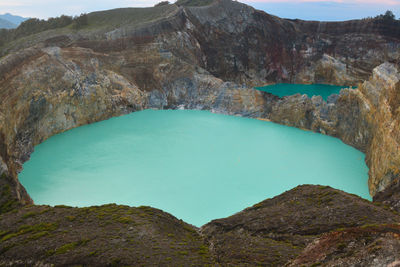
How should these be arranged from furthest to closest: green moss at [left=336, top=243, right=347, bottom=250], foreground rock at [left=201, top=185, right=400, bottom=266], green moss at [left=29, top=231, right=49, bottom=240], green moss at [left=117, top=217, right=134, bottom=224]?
green moss at [left=117, top=217, right=134, bottom=224] → green moss at [left=29, top=231, right=49, bottom=240] → foreground rock at [left=201, top=185, right=400, bottom=266] → green moss at [left=336, top=243, right=347, bottom=250]

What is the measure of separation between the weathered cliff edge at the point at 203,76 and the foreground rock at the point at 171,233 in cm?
17

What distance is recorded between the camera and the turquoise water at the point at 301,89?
51375mm

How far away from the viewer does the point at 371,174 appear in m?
20.5

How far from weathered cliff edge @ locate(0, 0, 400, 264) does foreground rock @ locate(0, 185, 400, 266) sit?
0.56ft

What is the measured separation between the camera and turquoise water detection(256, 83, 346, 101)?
51375 mm

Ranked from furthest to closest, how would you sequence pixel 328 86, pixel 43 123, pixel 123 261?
pixel 328 86 < pixel 43 123 < pixel 123 261

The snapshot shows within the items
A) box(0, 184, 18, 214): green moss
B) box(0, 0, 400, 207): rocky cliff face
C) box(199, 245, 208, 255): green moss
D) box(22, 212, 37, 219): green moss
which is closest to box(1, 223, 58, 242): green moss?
box(22, 212, 37, 219): green moss

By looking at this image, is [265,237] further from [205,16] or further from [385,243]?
[205,16]

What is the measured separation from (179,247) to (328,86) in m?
54.0

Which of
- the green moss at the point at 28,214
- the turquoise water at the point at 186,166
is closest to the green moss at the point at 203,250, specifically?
the turquoise water at the point at 186,166

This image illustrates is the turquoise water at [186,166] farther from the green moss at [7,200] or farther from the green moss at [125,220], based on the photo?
the green moss at [125,220]

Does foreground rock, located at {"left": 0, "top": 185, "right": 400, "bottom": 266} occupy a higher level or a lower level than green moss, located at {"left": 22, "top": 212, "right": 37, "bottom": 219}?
higher

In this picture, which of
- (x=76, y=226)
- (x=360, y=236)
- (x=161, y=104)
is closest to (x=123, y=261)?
(x=76, y=226)

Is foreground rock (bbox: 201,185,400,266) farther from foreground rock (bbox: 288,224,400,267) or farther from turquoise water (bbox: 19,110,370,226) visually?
turquoise water (bbox: 19,110,370,226)
